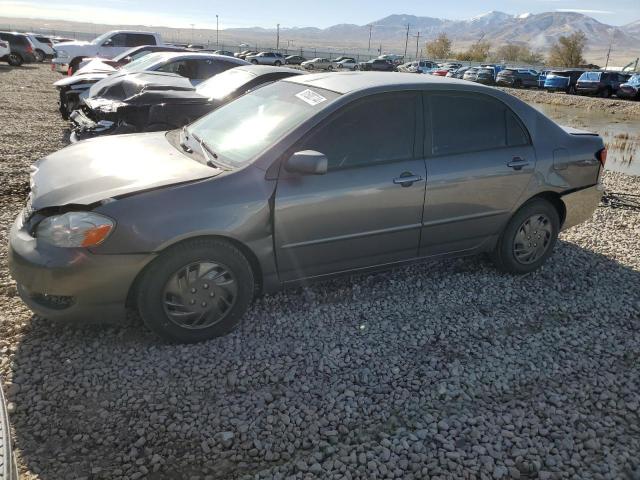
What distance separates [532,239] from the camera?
4.58m

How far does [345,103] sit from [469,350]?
191 centimetres

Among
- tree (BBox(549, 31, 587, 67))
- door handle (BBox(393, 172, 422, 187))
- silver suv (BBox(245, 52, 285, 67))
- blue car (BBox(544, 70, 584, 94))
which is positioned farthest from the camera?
tree (BBox(549, 31, 587, 67))

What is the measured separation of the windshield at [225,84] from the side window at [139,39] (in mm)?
11847

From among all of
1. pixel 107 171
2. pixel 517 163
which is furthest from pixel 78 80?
pixel 517 163

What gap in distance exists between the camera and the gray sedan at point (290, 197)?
3061 mm

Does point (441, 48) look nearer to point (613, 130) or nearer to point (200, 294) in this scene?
point (613, 130)

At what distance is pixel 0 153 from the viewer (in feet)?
25.9

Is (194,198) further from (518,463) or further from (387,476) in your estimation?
(518,463)

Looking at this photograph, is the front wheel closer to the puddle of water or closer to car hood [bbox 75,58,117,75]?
car hood [bbox 75,58,117,75]

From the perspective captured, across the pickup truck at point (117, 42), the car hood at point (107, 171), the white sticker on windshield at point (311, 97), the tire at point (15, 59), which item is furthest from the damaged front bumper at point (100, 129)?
the tire at point (15, 59)

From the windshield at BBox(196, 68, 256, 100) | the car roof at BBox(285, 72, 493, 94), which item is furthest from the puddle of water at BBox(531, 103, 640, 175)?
the car roof at BBox(285, 72, 493, 94)

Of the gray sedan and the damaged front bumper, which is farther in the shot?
the damaged front bumper

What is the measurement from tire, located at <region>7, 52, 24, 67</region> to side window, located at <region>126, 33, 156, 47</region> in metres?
12.0

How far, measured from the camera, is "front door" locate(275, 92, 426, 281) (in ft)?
11.4
